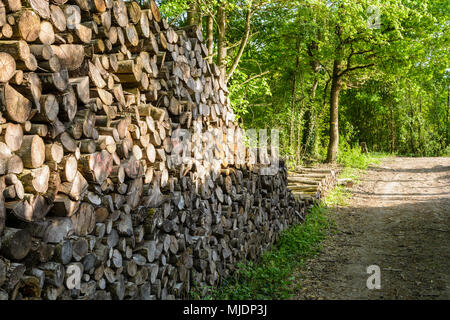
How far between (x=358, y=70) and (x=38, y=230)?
1591cm

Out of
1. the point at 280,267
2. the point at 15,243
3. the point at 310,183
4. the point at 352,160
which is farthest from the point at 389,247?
the point at 352,160

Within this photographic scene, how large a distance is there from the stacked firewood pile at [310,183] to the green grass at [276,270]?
1.54 m

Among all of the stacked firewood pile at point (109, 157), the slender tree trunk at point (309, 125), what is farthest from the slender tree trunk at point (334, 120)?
the stacked firewood pile at point (109, 157)

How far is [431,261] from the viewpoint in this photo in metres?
5.50

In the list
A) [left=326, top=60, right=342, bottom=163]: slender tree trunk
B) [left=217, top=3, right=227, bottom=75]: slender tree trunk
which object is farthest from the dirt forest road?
[left=217, top=3, right=227, bottom=75]: slender tree trunk

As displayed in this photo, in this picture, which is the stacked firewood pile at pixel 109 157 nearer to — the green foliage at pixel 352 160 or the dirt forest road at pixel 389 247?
the dirt forest road at pixel 389 247

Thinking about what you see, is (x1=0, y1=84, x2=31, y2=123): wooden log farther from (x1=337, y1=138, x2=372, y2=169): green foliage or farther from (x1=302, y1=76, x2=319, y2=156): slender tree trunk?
(x1=337, y1=138, x2=372, y2=169): green foliage

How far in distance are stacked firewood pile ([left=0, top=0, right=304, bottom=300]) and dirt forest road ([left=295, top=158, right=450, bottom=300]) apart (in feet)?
4.51

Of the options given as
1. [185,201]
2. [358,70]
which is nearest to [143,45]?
[185,201]

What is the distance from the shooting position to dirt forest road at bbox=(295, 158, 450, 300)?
4672 millimetres

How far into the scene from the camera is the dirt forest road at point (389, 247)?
4672 mm

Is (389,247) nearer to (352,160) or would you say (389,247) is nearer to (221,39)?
(221,39)

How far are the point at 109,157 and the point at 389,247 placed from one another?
5.17 m
